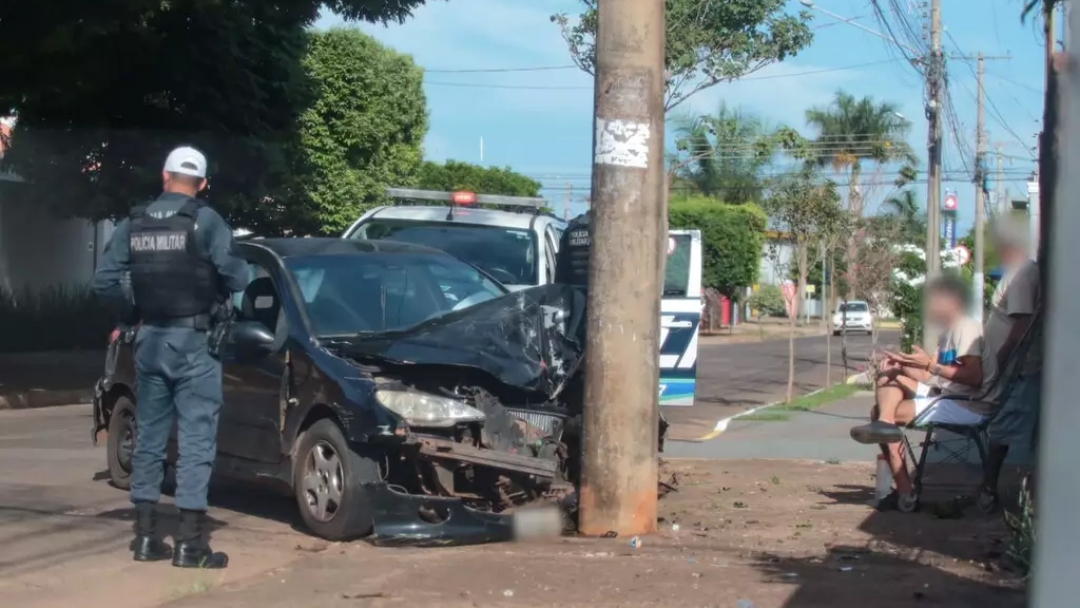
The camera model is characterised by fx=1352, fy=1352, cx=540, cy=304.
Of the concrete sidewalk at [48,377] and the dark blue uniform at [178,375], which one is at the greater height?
the dark blue uniform at [178,375]

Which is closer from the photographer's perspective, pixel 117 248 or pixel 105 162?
pixel 117 248

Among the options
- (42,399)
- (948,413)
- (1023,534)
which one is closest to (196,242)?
(1023,534)

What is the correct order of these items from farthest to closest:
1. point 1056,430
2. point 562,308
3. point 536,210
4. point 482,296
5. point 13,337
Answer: point 13,337
point 536,210
point 482,296
point 562,308
point 1056,430

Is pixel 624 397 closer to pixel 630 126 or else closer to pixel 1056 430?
pixel 630 126

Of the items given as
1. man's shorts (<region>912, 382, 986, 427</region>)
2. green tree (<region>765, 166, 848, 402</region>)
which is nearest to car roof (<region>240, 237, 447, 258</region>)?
man's shorts (<region>912, 382, 986, 427</region>)

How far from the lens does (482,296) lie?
8.93 meters

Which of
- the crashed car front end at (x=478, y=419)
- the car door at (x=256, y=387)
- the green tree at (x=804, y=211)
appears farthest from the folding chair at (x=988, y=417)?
the green tree at (x=804, y=211)

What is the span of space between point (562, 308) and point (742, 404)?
12807mm

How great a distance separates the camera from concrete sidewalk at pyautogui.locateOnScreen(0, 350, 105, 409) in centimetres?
1592

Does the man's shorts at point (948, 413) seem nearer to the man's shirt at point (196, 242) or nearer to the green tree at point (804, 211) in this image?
the man's shirt at point (196, 242)

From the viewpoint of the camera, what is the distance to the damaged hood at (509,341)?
7.42 m

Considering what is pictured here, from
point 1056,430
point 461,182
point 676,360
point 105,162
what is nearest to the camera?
point 1056,430

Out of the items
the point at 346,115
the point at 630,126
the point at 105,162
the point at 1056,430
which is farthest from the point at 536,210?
the point at 346,115

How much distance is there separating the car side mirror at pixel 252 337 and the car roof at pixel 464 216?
4.28 metres
